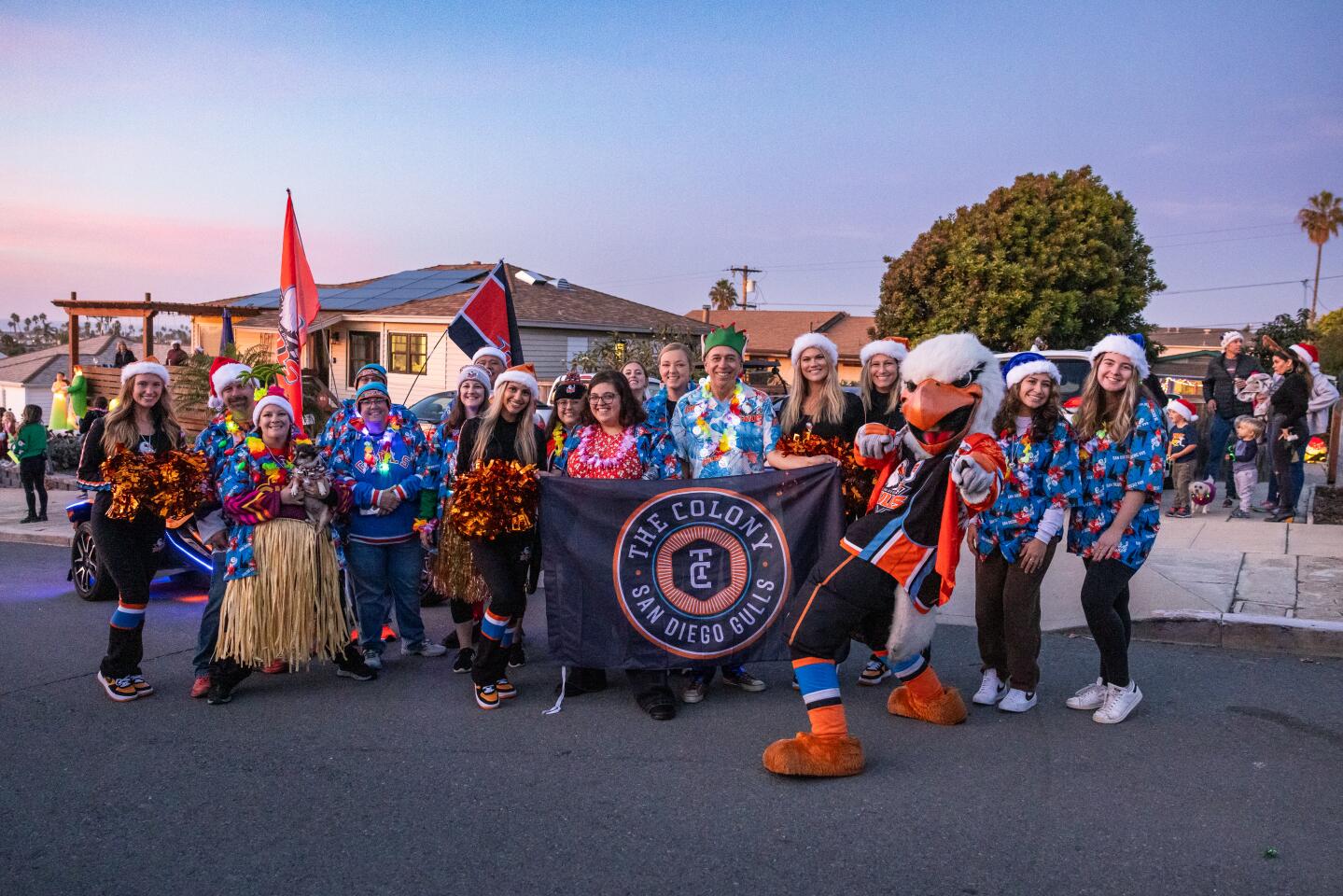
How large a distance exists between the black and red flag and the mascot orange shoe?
5.28 metres

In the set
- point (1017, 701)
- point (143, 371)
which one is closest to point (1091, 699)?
point (1017, 701)

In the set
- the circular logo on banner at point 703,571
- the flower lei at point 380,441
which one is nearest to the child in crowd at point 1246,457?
the circular logo on banner at point 703,571

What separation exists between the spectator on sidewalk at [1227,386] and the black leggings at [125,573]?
10.7 m

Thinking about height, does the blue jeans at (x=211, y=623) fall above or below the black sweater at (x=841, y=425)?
below

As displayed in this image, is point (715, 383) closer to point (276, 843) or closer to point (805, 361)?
point (805, 361)

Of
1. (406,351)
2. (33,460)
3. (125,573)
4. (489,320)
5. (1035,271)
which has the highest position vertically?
(1035,271)

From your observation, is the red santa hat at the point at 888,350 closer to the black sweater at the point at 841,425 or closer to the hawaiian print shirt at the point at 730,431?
the black sweater at the point at 841,425

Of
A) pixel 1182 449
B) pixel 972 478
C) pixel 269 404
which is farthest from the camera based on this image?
pixel 1182 449

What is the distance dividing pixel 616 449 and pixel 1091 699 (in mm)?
2684

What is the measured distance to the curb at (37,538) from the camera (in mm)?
10702

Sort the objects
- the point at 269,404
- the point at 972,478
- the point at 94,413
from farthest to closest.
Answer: the point at 94,413
the point at 269,404
the point at 972,478

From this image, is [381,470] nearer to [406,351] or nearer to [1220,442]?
[1220,442]

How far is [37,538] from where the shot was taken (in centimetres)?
1085

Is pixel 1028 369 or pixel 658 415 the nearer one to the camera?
pixel 1028 369
